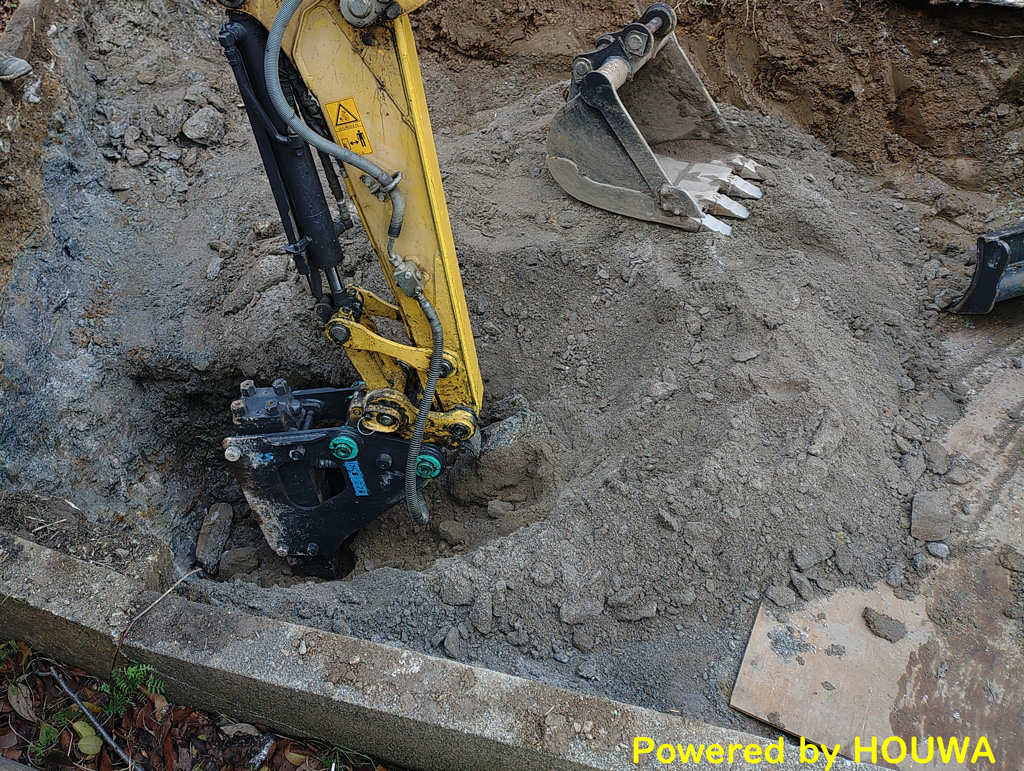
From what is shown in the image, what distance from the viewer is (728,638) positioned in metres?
2.58

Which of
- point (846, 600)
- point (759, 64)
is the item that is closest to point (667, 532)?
point (846, 600)

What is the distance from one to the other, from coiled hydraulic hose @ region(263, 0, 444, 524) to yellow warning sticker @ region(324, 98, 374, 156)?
0.13 ft

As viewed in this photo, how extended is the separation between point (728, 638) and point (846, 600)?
487 millimetres

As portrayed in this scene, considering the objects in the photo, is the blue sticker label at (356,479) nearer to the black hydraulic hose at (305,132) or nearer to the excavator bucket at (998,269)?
the black hydraulic hose at (305,132)

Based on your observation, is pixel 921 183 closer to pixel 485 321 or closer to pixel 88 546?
pixel 485 321

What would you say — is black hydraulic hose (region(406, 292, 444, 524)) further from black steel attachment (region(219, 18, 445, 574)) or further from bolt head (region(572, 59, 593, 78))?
bolt head (region(572, 59, 593, 78))

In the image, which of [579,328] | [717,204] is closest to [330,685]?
[579,328]

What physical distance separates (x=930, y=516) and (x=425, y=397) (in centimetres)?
211

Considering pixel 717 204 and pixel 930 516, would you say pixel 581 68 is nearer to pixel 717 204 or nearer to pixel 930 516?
pixel 717 204

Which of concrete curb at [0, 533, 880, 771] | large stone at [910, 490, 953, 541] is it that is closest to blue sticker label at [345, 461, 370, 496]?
concrete curb at [0, 533, 880, 771]

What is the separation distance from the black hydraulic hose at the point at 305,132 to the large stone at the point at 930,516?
2334 millimetres

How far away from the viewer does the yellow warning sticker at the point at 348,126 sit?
2.33 metres

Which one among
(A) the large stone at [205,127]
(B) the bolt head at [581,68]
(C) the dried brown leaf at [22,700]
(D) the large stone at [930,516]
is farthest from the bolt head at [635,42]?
(C) the dried brown leaf at [22,700]

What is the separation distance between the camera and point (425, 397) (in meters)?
2.82
